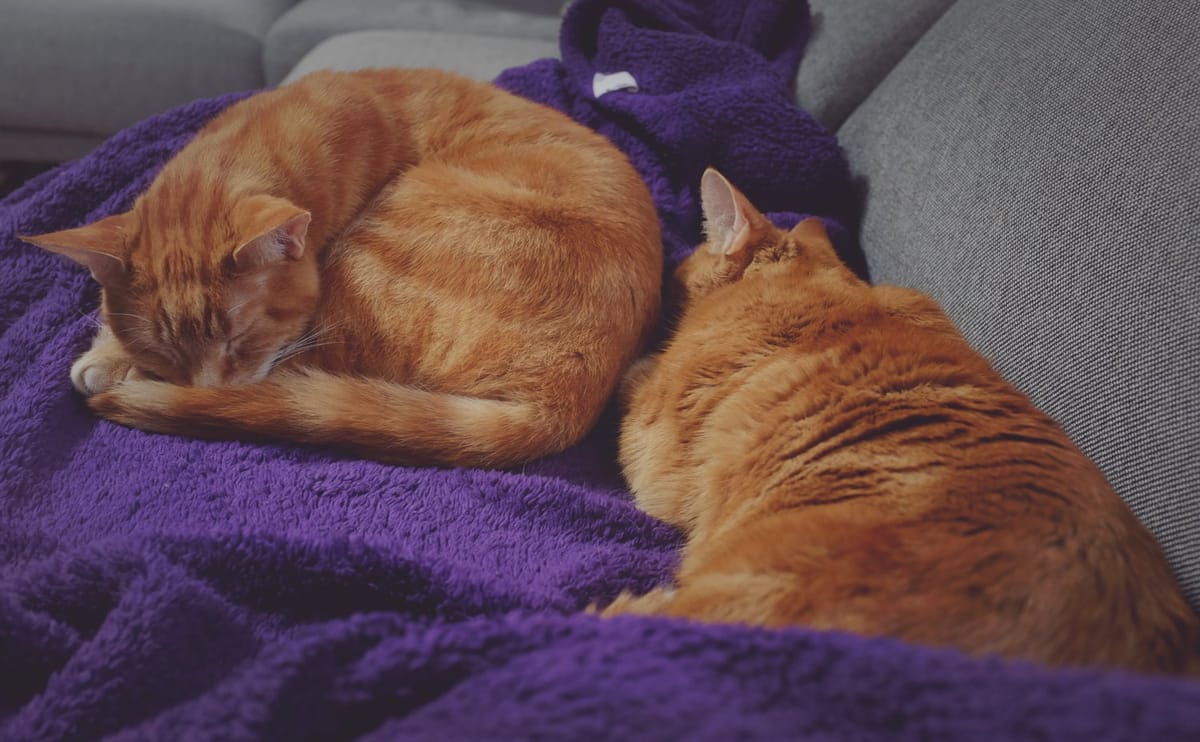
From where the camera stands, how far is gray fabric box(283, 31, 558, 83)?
7.54 feet

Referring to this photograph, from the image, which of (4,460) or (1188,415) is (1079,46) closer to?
(1188,415)

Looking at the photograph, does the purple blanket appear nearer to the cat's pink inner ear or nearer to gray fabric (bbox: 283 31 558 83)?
the cat's pink inner ear

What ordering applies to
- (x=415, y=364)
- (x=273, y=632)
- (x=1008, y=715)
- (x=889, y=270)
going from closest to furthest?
(x=1008, y=715) → (x=273, y=632) → (x=415, y=364) → (x=889, y=270)

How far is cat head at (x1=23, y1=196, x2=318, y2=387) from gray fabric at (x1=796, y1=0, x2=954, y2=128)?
1.34 metres

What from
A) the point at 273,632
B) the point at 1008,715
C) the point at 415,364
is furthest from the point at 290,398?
the point at 1008,715

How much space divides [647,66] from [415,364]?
1035 mm

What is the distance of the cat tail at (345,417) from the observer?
1124 mm

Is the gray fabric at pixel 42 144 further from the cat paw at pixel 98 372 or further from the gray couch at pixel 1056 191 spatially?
the gray couch at pixel 1056 191

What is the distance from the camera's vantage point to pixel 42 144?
2.63 meters

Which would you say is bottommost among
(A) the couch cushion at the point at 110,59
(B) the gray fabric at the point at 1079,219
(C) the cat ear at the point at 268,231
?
(A) the couch cushion at the point at 110,59

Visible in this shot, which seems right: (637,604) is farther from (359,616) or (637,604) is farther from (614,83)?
(614,83)

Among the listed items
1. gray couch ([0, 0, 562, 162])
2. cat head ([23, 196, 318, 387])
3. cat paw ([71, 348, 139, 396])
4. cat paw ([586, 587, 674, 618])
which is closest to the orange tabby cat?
cat paw ([586, 587, 674, 618])

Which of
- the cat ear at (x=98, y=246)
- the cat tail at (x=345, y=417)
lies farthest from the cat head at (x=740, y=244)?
the cat ear at (x=98, y=246)

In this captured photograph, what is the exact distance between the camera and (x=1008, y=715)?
0.59 meters
